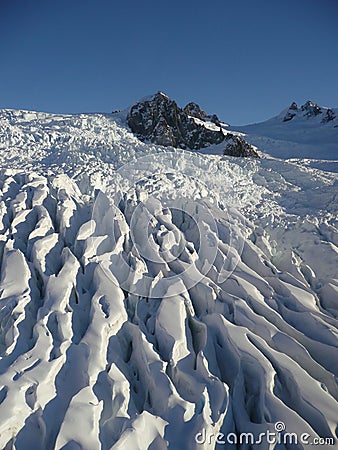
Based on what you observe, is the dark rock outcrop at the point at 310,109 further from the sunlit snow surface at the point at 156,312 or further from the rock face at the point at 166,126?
the sunlit snow surface at the point at 156,312

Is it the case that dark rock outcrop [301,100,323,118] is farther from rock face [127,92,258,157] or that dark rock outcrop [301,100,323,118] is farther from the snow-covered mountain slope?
rock face [127,92,258,157]

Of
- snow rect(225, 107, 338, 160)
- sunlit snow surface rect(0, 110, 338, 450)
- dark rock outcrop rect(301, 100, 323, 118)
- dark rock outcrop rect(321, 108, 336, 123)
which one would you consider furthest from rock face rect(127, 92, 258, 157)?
dark rock outcrop rect(301, 100, 323, 118)

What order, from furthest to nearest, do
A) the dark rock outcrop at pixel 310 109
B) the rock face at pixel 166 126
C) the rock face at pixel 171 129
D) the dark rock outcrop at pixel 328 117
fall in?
the dark rock outcrop at pixel 310 109, the dark rock outcrop at pixel 328 117, the rock face at pixel 166 126, the rock face at pixel 171 129

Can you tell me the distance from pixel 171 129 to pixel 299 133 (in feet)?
59.9

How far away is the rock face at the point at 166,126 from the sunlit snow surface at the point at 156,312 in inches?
548

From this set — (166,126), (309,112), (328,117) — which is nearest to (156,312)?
(166,126)

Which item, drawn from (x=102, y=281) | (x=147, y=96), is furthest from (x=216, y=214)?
(x=147, y=96)

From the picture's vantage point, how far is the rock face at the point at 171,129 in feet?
87.6

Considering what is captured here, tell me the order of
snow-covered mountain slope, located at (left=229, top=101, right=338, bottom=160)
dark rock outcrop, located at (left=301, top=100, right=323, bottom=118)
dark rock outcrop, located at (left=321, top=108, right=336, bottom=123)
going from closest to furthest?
1. snow-covered mountain slope, located at (left=229, top=101, right=338, bottom=160)
2. dark rock outcrop, located at (left=321, top=108, right=336, bottom=123)
3. dark rock outcrop, located at (left=301, top=100, right=323, bottom=118)

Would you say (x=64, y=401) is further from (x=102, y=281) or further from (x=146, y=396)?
(x=102, y=281)

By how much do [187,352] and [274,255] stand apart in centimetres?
503

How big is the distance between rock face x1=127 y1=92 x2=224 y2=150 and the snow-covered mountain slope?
19.0ft

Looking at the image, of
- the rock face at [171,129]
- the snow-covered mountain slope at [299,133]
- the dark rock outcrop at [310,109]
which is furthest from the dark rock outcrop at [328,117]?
the rock face at [171,129]

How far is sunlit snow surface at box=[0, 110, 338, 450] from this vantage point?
18.8 ft
